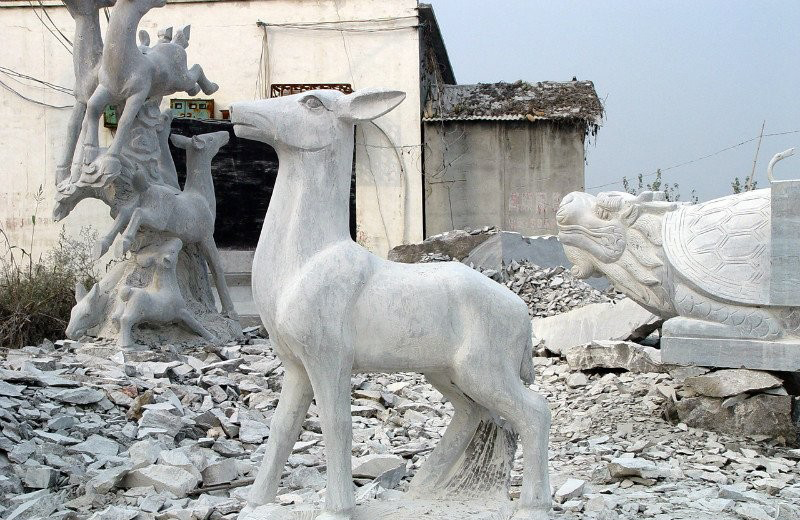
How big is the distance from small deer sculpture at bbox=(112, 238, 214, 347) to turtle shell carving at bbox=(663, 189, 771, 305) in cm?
448

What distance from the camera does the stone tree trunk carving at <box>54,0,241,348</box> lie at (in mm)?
7609

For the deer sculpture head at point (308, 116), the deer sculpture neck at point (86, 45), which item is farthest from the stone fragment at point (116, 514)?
the deer sculpture neck at point (86, 45)

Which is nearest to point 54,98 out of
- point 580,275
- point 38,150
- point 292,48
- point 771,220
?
point 38,150

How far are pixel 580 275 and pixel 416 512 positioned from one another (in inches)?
131

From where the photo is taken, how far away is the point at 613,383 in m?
7.04

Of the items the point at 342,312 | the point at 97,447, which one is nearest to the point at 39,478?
the point at 97,447

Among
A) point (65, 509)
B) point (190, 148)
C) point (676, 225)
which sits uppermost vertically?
point (190, 148)

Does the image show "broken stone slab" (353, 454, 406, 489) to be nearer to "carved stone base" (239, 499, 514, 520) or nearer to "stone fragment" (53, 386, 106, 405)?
"carved stone base" (239, 499, 514, 520)

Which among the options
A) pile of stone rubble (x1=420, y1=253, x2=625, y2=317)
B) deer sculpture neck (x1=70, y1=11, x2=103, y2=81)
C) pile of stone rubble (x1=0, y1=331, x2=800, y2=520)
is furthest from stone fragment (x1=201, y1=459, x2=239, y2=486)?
pile of stone rubble (x1=420, y1=253, x2=625, y2=317)

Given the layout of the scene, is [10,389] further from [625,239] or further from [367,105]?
[625,239]

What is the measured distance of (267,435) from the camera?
19.0 feet

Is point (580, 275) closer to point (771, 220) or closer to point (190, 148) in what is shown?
point (771, 220)

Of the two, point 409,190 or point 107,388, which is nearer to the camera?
point 107,388

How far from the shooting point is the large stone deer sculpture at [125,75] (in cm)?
751
